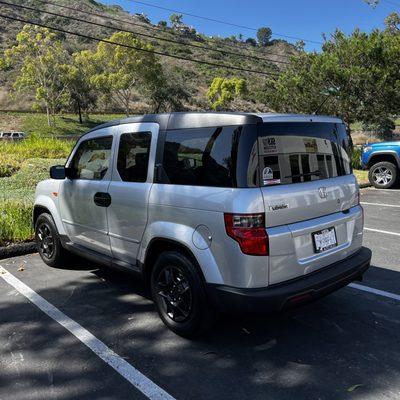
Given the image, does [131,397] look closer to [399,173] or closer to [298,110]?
[399,173]

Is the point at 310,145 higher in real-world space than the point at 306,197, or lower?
A: higher

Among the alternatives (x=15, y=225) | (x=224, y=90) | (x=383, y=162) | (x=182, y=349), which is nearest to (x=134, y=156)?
(x=182, y=349)

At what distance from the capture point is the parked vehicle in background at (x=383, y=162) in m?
11.8

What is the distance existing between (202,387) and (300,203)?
59.5 inches

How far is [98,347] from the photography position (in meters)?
3.52

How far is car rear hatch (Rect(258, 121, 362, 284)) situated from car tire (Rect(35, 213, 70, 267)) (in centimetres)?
304

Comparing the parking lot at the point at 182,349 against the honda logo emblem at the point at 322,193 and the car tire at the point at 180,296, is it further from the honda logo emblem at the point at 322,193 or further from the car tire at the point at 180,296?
the honda logo emblem at the point at 322,193

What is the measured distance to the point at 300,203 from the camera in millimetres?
3295

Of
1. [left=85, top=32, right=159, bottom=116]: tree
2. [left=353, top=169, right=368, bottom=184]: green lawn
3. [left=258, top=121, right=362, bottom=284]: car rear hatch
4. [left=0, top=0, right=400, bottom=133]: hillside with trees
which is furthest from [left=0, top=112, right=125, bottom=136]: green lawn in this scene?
[left=258, top=121, right=362, bottom=284]: car rear hatch

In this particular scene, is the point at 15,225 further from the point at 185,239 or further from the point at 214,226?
the point at 214,226

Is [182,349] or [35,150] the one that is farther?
[35,150]

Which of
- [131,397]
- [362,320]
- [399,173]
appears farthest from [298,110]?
[131,397]

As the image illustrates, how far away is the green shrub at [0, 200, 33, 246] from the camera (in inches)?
248

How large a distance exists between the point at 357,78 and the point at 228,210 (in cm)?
1715
